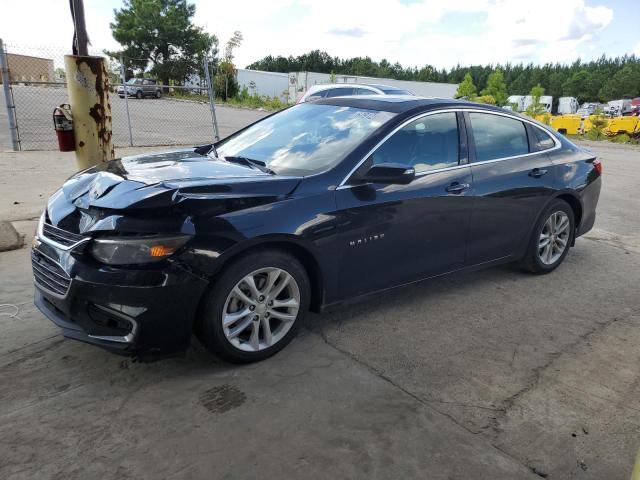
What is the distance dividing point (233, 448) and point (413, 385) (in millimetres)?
1146

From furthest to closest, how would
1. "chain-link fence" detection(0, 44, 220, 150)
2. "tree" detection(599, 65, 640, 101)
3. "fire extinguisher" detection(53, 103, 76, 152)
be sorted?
1. "tree" detection(599, 65, 640, 101)
2. "chain-link fence" detection(0, 44, 220, 150)
3. "fire extinguisher" detection(53, 103, 76, 152)

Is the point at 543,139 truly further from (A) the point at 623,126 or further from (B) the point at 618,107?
(B) the point at 618,107

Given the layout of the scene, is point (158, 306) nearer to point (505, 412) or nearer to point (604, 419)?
point (505, 412)

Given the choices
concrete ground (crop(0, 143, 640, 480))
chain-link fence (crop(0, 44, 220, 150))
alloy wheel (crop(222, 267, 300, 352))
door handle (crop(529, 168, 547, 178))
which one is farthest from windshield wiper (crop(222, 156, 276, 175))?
chain-link fence (crop(0, 44, 220, 150))

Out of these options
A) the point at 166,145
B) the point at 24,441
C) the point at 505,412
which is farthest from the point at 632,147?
the point at 24,441

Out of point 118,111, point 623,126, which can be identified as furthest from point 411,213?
point 623,126

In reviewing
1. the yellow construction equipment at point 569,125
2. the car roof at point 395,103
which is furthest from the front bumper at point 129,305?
the yellow construction equipment at point 569,125

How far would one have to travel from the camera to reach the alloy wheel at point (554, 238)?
16.1ft

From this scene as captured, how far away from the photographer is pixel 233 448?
2.45 meters

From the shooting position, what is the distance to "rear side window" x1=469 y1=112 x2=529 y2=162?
426cm

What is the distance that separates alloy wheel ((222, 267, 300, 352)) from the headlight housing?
45 centimetres

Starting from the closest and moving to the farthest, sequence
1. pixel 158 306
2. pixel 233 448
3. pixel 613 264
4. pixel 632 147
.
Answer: pixel 233 448, pixel 158 306, pixel 613 264, pixel 632 147

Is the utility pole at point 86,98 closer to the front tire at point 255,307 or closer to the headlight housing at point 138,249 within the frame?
the headlight housing at point 138,249

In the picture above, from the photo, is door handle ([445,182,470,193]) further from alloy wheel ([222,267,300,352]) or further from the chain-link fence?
the chain-link fence
